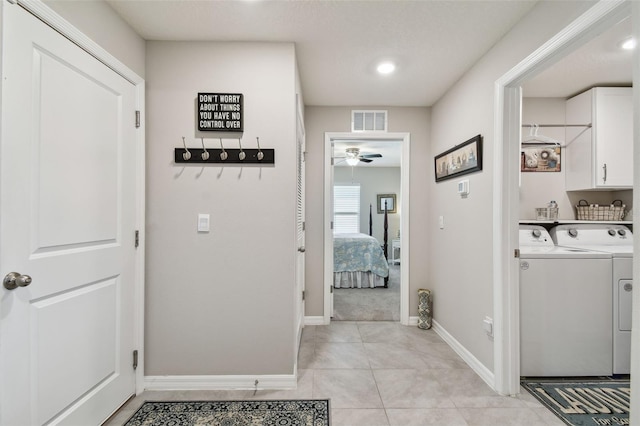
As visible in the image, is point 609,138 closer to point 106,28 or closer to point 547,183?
point 547,183

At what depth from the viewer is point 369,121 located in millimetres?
3178

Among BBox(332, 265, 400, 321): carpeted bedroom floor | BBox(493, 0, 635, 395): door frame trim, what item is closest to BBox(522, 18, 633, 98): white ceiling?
BBox(493, 0, 635, 395): door frame trim

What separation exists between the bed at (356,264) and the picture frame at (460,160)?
199 cm

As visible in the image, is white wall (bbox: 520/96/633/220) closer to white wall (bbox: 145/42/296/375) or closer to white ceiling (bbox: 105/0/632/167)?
white ceiling (bbox: 105/0/632/167)

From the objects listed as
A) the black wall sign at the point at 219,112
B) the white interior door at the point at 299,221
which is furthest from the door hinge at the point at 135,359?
the black wall sign at the point at 219,112

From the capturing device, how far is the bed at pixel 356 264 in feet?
15.1

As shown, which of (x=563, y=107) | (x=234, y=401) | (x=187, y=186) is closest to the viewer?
(x=234, y=401)

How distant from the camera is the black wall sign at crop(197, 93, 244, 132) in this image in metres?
1.92

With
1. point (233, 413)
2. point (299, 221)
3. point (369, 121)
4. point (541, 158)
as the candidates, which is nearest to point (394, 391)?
point (233, 413)

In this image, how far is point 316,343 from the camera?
2.67 metres

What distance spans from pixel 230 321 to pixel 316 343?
1039 millimetres

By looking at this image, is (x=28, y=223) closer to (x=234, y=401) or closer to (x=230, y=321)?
(x=230, y=321)

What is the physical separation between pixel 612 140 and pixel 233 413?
3.89 meters

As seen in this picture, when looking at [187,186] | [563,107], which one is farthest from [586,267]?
[187,186]
